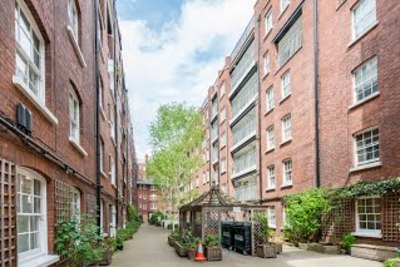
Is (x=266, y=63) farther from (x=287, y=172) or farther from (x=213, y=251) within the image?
(x=213, y=251)

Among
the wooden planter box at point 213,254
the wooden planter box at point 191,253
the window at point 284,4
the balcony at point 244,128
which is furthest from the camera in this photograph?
the balcony at point 244,128

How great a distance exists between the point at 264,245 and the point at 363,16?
Result: 1007 cm

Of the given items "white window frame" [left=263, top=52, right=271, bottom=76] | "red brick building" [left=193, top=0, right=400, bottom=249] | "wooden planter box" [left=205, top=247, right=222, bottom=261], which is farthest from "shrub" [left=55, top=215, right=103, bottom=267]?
"white window frame" [left=263, top=52, right=271, bottom=76]

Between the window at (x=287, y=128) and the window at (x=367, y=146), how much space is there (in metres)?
7.12

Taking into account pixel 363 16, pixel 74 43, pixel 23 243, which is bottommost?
pixel 23 243

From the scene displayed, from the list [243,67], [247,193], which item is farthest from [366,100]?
[243,67]

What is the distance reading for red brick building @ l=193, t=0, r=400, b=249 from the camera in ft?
53.8

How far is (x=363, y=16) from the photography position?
18.4 metres

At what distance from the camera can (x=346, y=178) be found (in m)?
18.9

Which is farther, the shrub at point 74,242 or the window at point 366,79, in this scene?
the window at point 366,79

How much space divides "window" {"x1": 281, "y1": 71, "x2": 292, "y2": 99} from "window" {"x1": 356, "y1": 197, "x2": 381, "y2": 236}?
9.37 m

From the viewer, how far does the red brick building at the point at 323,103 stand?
16391 millimetres

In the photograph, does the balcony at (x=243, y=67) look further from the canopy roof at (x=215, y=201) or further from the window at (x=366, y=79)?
the window at (x=366, y=79)

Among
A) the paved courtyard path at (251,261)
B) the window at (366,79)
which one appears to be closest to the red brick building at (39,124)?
the paved courtyard path at (251,261)
